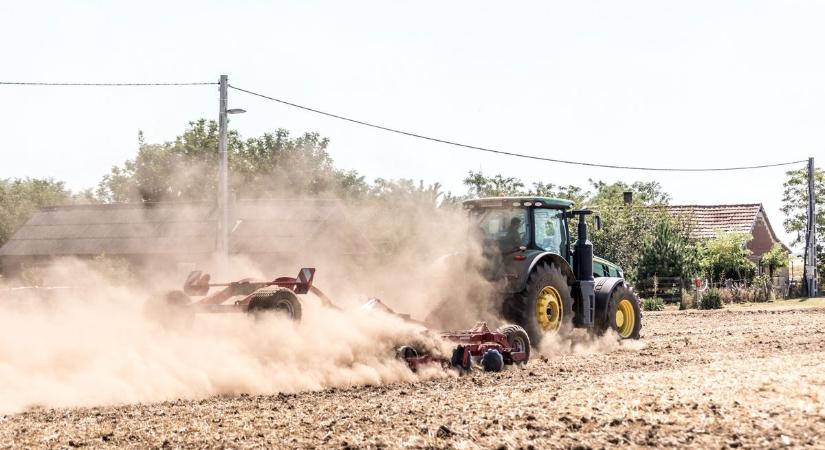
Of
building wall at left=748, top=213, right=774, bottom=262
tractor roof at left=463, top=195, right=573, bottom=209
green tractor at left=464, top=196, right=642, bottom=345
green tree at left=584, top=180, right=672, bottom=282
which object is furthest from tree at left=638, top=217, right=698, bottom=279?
tractor roof at left=463, top=195, right=573, bottom=209

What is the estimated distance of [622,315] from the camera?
19.8 m

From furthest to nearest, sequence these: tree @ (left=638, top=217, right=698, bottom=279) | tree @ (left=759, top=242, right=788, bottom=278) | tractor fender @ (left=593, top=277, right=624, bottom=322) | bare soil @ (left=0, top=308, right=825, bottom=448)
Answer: tree @ (left=759, top=242, right=788, bottom=278) < tree @ (left=638, top=217, right=698, bottom=279) < tractor fender @ (left=593, top=277, right=624, bottom=322) < bare soil @ (left=0, top=308, right=825, bottom=448)

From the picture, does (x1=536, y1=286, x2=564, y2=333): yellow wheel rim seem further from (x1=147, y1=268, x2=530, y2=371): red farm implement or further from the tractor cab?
(x1=147, y1=268, x2=530, y2=371): red farm implement

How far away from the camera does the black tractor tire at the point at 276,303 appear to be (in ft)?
43.0

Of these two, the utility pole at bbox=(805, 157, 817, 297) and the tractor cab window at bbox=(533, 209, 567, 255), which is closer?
the tractor cab window at bbox=(533, 209, 567, 255)

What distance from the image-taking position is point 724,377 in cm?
1212

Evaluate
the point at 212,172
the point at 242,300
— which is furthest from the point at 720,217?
the point at 242,300

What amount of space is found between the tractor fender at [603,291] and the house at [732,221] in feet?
125

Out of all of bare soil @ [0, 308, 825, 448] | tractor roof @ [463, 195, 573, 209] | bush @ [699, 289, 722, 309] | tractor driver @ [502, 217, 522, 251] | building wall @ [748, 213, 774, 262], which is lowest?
bare soil @ [0, 308, 825, 448]

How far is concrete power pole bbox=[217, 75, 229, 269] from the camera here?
23.8m

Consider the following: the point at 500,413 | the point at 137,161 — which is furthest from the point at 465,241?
the point at 137,161

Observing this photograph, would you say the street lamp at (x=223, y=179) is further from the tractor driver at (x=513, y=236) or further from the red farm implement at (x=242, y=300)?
the red farm implement at (x=242, y=300)

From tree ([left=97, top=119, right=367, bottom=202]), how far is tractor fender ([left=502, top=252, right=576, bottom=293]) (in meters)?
20.4

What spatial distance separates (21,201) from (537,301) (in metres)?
58.4
